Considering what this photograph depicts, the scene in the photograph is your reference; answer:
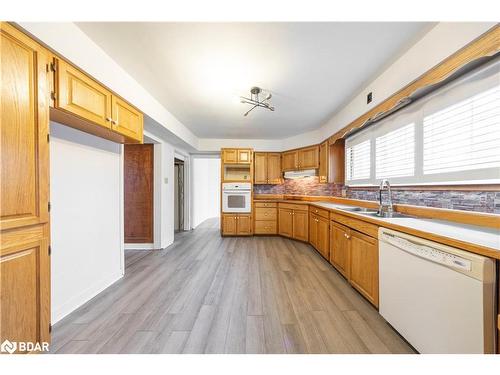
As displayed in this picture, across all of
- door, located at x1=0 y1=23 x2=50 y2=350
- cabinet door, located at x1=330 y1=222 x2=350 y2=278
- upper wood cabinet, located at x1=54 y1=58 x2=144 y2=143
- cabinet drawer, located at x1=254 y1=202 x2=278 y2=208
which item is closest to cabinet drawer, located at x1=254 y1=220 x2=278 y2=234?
cabinet drawer, located at x1=254 y1=202 x2=278 y2=208

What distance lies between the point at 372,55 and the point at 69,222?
339 cm

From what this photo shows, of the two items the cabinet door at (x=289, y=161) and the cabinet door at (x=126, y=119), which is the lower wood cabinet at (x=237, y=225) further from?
the cabinet door at (x=126, y=119)

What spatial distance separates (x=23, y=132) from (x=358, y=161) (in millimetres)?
3841

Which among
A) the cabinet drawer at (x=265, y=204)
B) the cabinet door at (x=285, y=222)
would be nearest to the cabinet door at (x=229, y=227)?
the cabinet drawer at (x=265, y=204)

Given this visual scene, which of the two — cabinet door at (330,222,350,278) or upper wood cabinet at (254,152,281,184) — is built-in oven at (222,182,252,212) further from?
cabinet door at (330,222,350,278)

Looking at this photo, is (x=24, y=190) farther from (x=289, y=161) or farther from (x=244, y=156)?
(x=289, y=161)

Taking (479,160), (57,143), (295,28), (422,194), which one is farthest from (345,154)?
(57,143)

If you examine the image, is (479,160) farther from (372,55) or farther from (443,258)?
(372,55)

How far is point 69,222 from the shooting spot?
71.6 inches

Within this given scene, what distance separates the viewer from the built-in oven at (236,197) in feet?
15.5

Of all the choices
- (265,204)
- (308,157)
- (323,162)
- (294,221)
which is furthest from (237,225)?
(323,162)

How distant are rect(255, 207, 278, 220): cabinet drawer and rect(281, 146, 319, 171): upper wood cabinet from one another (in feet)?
3.78

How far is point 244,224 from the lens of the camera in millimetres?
4672

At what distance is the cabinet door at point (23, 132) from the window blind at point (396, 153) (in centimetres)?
329
